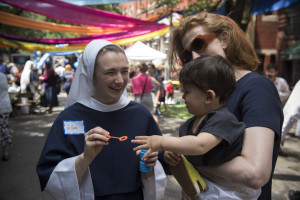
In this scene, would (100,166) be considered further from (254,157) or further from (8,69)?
(8,69)

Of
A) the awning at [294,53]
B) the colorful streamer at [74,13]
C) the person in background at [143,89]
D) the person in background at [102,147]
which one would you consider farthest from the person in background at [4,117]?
the awning at [294,53]

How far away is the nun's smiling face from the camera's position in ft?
5.73

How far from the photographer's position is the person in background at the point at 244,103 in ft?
3.83

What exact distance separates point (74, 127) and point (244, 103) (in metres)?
1.10

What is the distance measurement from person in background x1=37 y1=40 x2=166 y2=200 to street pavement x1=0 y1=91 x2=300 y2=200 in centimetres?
249

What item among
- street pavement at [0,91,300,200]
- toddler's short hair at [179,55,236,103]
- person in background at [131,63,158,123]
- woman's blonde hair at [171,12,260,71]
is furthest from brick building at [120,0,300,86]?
toddler's short hair at [179,55,236,103]

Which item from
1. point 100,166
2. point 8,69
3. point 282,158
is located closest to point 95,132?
point 100,166

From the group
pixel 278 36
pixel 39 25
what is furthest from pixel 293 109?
pixel 278 36

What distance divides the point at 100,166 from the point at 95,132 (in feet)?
1.43

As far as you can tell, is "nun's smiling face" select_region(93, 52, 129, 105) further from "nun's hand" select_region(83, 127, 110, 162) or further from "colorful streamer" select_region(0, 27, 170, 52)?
"colorful streamer" select_region(0, 27, 170, 52)

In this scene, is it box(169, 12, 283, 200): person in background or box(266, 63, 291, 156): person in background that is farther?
box(266, 63, 291, 156): person in background

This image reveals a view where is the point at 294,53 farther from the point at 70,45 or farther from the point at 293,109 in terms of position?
the point at 70,45

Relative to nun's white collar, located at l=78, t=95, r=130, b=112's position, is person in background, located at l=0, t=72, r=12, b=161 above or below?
below

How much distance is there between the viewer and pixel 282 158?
5.64 meters
